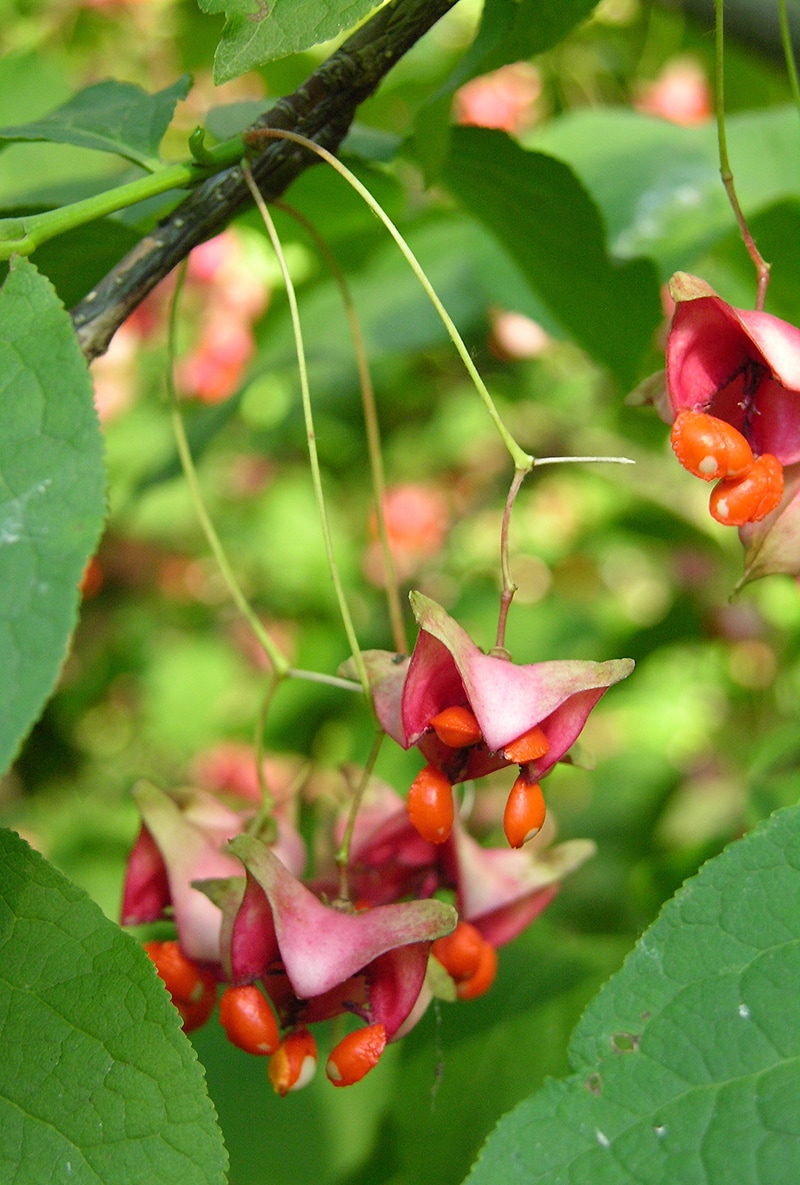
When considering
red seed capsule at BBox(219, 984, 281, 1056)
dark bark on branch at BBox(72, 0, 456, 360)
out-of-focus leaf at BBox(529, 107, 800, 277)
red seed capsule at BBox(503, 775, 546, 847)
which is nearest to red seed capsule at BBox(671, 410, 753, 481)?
red seed capsule at BBox(503, 775, 546, 847)

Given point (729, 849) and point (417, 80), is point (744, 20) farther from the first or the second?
point (729, 849)

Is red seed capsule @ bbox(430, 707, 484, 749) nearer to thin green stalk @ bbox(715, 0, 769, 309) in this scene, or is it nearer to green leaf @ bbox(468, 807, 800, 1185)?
green leaf @ bbox(468, 807, 800, 1185)

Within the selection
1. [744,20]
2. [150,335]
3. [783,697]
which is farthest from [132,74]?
[783,697]

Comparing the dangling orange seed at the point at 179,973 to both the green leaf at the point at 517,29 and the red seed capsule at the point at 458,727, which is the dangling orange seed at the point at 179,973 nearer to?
the red seed capsule at the point at 458,727

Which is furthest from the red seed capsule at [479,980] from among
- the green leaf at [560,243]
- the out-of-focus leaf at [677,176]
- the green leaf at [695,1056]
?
the out-of-focus leaf at [677,176]

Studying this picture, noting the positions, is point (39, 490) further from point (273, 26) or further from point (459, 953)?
point (459, 953)

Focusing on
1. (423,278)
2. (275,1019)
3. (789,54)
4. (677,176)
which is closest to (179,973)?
(275,1019)
